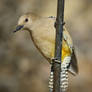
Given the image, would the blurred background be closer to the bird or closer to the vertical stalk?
the bird

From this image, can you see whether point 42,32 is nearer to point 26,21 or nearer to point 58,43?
point 26,21

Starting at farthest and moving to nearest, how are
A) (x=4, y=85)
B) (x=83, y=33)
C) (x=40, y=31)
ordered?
(x=83, y=33) < (x=4, y=85) < (x=40, y=31)

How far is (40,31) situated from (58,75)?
0.40 metres

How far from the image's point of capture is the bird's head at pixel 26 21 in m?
2.45

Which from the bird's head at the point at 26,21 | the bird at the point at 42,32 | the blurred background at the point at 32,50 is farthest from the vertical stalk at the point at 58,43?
the blurred background at the point at 32,50

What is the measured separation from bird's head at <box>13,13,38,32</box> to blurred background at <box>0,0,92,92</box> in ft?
13.9

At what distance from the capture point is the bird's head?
2449 millimetres

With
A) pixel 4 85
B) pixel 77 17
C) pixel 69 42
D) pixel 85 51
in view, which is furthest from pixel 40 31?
pixel 77 17

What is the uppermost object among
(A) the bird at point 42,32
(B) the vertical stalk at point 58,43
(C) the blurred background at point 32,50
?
(C) the blurred background at point 32,50

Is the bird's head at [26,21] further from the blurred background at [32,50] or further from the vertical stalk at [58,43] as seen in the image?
the blurred background at [32,50]

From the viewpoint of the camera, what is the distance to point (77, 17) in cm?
805

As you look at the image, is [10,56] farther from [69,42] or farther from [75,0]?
[69,42]

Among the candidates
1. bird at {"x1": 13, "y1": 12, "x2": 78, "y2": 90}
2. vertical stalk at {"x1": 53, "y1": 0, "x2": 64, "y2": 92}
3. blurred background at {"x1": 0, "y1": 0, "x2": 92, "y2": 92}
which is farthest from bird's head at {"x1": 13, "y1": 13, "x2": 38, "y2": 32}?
blurred background at {"x1": 0, "y1": 0, "x2": 92, "y2": 92}

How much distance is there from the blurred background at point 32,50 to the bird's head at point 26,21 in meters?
4.22
